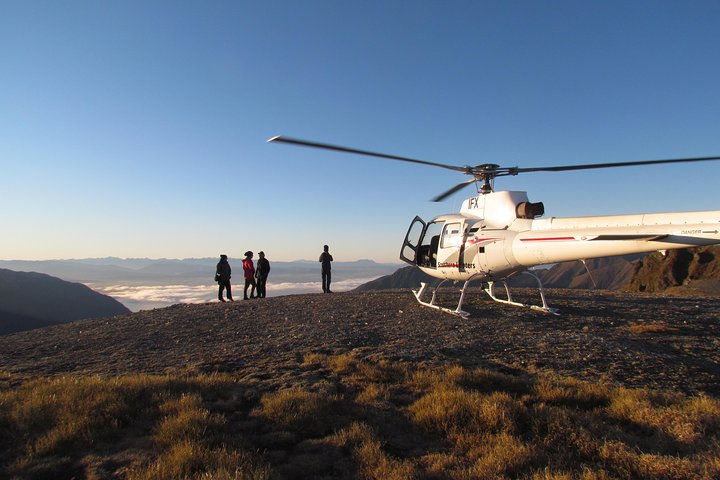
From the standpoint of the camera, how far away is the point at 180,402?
19.9ft

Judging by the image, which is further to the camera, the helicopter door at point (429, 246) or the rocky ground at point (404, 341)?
the helicopter door at point (429, 246)

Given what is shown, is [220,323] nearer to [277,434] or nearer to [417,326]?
[417,326]

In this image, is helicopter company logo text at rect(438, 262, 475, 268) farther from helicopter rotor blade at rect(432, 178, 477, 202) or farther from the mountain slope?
the mountain slope

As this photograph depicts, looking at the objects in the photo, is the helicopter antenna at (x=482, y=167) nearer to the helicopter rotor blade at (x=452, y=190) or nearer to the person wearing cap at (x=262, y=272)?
the helicopter rotor blade at (x=452, y=190)

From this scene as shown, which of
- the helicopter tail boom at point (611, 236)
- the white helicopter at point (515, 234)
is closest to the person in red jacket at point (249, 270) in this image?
the white helicopter at point (515, 234)

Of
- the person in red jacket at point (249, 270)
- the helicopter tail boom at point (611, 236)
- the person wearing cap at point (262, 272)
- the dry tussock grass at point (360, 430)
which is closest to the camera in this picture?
the dry tussock grass at point (360, 430)

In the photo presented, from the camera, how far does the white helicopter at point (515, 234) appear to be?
921 cm

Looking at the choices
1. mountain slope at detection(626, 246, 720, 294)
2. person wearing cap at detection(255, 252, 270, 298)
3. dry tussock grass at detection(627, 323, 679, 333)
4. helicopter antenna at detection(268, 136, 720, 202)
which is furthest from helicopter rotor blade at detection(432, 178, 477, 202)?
mountain slope at detection(626, 246, 720, 294)

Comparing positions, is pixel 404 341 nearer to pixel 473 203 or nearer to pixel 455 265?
pixel 455 265

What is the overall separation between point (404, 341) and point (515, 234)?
4.82m

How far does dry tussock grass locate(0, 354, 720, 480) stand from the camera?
4336 millimetres

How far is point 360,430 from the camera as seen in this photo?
5141 mm

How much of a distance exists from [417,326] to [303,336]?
3257 millimetres

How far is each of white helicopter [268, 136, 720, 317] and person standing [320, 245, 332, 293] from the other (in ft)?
21.5
